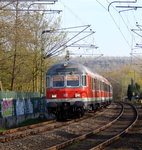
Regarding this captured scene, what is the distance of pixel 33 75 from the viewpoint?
37719 millimetres

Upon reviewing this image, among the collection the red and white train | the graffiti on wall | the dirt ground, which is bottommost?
the dirt ground

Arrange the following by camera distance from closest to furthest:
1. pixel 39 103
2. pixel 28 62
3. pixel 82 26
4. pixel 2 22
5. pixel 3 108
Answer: pixel 3 108 < pixel 2 22 < pixel 82 26 < pixel 39 103 < pixel 28 62

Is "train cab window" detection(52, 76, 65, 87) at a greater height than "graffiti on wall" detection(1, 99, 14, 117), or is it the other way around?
"train cab window" detection(52, 76, 65, 87)

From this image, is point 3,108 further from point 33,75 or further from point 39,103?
point 33,75

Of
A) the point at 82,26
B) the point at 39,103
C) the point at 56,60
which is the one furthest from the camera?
the point at 56,60

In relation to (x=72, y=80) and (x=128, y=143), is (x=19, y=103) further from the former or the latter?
(x=128, y=143)

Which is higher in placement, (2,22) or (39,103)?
(2,22)

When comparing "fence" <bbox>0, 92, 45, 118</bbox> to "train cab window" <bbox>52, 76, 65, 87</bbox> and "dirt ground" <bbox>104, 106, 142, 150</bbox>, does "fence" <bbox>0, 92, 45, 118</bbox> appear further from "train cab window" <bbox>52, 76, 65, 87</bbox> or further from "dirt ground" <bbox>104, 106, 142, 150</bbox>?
"dirt ground" <bbox>104, 106, 142, 150</bbox>

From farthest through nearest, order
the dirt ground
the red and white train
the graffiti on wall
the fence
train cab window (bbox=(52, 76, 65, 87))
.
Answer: train cab window (bbox=(52, 76, 65, 87))
the red and white train
the fence
the graffiti on wall
the dirt ground

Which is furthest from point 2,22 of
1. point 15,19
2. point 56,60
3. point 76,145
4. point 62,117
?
point 56,60

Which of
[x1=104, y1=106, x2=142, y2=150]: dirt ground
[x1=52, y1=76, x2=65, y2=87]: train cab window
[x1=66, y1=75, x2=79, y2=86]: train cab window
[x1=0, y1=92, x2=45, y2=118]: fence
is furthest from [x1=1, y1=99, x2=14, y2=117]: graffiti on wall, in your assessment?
[x1=104, y1=106, x2=142, y2=150]: dirt ground

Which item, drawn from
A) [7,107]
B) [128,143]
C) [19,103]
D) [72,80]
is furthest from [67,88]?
[128,143]

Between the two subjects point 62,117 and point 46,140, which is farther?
point 62,117

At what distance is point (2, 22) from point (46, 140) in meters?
11.6
